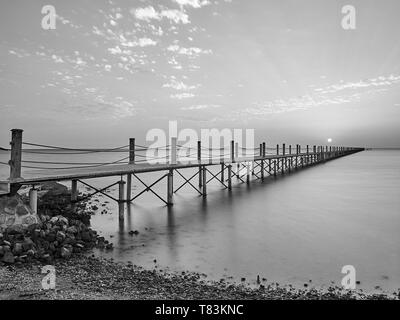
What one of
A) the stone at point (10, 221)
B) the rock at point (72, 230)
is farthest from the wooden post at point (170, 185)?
A: the stone at point (10, 221)

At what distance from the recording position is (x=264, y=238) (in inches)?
402

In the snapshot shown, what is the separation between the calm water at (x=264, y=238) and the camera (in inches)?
285

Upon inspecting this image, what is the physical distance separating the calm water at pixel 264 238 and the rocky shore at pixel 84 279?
635mm

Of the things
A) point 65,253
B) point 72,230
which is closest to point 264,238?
point 72,230

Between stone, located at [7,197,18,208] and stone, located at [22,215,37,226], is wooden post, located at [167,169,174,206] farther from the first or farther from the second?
stone, located at [7,197,18,208]

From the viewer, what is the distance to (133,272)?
21.0ft

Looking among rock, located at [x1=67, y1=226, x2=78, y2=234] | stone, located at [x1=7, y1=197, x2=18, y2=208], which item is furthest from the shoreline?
stone, located at [x1=7, y1=197, x2=18, y2=208]

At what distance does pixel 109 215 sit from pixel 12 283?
7.58 m

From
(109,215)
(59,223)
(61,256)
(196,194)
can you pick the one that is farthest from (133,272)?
(196,194)

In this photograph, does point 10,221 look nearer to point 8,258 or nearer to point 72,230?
point 8,258

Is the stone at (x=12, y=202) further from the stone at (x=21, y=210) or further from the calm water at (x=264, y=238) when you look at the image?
the calm water at (x=264, y=238)

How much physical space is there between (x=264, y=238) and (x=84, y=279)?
6.46 meters

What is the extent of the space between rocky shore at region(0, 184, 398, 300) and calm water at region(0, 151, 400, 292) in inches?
25.0
